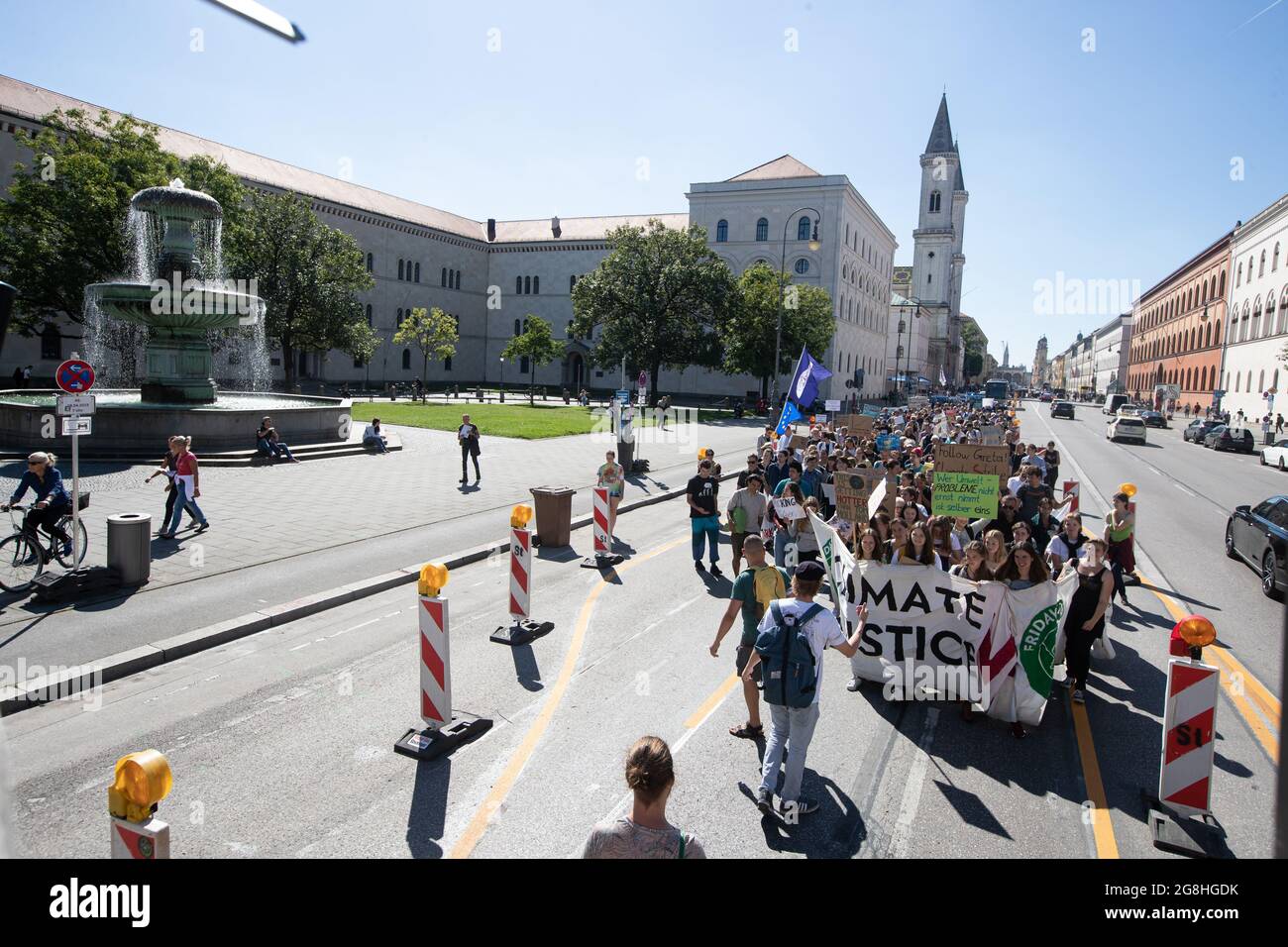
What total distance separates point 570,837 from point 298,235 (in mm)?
51403

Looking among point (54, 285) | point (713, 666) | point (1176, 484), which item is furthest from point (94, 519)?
point (54, 285)

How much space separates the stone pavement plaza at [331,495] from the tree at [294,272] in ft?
78.8

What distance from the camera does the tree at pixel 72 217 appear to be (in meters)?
38.1

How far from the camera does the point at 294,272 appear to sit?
48.4 metres

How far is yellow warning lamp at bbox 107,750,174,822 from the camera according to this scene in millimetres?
3396

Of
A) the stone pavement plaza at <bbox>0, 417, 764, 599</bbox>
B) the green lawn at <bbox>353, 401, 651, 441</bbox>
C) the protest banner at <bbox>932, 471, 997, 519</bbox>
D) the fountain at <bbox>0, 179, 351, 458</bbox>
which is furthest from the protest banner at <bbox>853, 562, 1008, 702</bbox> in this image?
the green lawn at <bbox>353, 401, 651, 441</bbox>

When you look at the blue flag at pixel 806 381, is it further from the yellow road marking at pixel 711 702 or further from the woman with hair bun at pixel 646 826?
the woman with hair bun at pixel 646 826

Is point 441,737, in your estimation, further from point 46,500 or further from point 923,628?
point 46,500

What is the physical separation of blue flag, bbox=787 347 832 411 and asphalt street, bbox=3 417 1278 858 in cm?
1206

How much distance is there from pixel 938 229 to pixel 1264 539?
115 metres

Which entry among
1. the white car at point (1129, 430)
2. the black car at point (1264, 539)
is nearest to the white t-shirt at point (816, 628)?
the black car at point (1264, 539)
